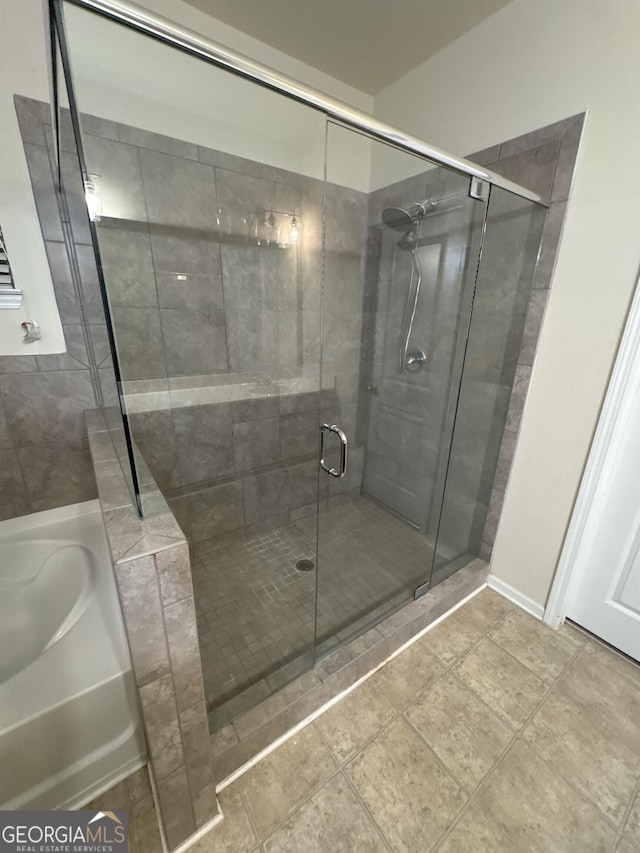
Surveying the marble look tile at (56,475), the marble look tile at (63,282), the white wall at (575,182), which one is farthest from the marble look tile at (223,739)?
the marble look tile at (63,282)

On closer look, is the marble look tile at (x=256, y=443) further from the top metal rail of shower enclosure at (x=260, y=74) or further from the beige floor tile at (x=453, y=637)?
the top metal rail of shower enclosure at (x=260, y=74)

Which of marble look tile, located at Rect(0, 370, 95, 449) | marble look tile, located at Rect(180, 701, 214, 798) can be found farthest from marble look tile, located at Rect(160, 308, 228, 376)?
marble look tile, located at Rect(180, 701, 214, 798)

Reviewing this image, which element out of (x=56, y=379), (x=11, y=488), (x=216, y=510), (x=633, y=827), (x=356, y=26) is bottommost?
(x=633, y=827)

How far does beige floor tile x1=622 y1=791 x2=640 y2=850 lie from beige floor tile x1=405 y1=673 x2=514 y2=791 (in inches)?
12.4

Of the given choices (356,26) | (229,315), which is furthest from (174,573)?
(356,26)

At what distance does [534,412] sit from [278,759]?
1.69 m

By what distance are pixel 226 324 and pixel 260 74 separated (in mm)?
1277

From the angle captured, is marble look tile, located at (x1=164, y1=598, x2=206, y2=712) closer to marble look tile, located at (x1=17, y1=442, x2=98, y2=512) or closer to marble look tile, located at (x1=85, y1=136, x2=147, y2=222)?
marble look tile, located at (x1=17, y1=442, x2=98, y2=512)

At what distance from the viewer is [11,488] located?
1.54 metres

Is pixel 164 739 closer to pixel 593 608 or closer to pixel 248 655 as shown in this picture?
pixel 248 655

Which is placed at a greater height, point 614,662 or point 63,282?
point 63,282

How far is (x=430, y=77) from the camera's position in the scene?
1.75 metres

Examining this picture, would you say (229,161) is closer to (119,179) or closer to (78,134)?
(119,179)

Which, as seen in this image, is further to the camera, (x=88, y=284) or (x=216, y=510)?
(x=216, y=510)
